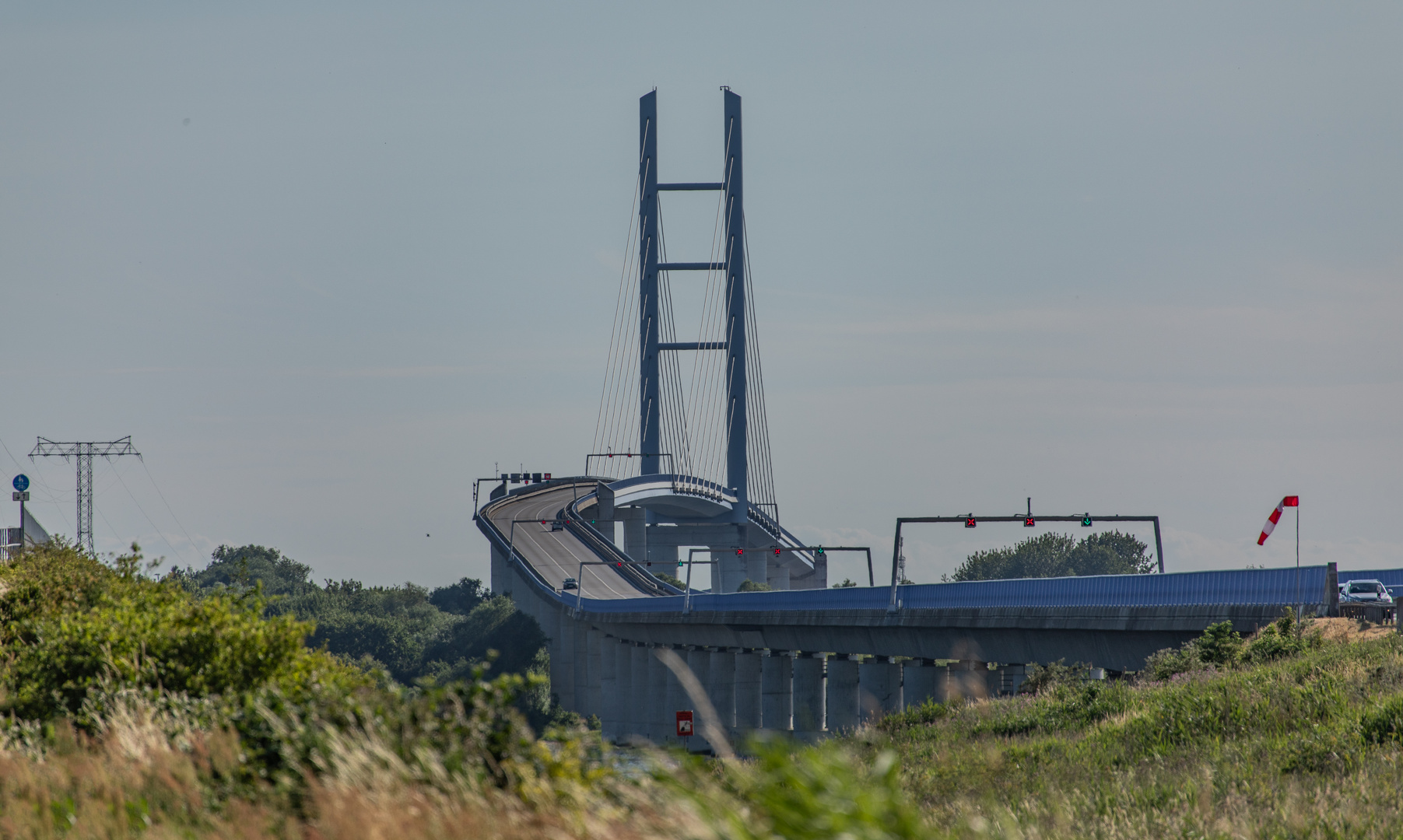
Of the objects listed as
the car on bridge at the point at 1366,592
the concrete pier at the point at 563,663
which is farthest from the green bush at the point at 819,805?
the concrete pier at the point at 563,663

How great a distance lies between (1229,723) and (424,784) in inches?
602

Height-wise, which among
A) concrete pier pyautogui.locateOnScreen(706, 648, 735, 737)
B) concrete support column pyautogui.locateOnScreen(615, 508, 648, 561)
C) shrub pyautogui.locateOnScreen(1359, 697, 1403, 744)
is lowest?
concrete pier pyautogui.locateOnScreen(706, 648, 735, 737)

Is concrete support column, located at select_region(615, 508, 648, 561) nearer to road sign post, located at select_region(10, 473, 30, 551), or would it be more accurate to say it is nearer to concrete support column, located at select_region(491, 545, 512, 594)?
concrete support column, located at select_region(491, 545, 512, 594)

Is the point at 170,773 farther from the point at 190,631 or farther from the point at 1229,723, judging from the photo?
the point at 1229,723

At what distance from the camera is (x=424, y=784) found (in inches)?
361

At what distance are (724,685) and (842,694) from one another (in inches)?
720

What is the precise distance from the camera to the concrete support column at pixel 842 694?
210ft

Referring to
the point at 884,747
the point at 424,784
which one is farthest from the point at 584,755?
the point at 884,747

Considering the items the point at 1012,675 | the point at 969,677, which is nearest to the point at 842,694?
the point at 969,677

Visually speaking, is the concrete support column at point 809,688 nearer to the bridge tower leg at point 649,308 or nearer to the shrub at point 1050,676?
the shrub at point 1050,676

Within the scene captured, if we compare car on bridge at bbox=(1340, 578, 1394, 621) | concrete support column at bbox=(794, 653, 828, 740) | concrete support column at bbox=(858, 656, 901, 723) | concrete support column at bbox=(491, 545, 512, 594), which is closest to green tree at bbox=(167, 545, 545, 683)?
concrete support column at bbox=(491, 545, 512, 594)

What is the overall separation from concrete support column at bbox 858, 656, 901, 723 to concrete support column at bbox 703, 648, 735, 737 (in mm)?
21134

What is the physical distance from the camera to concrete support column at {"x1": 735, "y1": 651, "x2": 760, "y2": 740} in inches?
3147

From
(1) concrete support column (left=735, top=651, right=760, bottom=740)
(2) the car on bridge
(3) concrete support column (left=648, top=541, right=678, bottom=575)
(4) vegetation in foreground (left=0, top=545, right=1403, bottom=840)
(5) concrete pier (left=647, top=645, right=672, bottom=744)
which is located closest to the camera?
(4) vegetation in foreground (left=0, top=545, right=1403, bottom=840)
